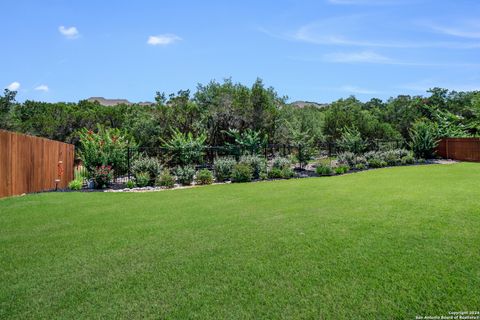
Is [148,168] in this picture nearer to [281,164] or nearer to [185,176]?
[185,176]

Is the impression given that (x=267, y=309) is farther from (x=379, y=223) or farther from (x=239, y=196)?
(x=239, y=196)

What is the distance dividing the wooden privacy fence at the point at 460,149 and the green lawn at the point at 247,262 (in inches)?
651

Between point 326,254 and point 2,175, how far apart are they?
28.3ft

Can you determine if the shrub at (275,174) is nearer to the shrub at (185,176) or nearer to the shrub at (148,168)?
the shrub at (185,176)

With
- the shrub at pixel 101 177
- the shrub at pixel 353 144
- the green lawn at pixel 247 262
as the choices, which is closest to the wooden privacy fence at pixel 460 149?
the shrub at pixel 353 144

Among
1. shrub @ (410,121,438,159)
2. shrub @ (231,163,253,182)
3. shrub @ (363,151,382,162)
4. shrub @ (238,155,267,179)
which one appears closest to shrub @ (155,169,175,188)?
shrub @ (231,163,253,182)

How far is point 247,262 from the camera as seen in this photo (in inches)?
151

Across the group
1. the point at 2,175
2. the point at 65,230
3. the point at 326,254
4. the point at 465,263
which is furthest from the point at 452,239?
the point at 2,175

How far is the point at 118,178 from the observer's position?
14.2m

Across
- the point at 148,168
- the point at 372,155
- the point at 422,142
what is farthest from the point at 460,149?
the point at 148,168

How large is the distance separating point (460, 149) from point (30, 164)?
75.1 feet

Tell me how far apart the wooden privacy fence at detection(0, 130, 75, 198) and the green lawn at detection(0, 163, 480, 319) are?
2.51 meters

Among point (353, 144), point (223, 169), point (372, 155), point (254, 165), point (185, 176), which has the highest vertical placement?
point (353, 144)

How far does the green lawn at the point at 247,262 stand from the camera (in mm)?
2920
